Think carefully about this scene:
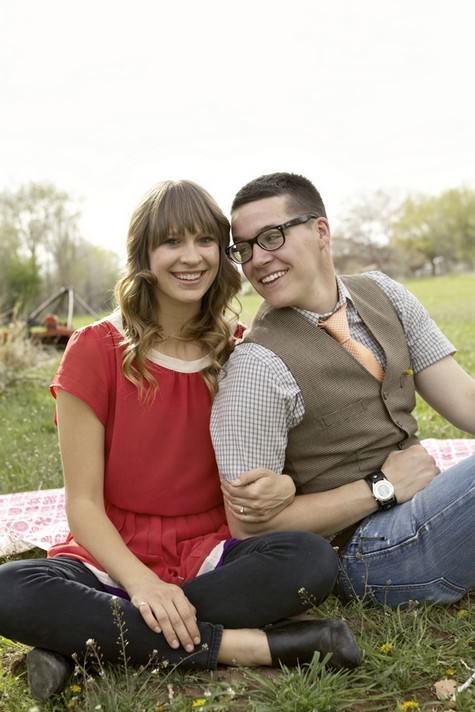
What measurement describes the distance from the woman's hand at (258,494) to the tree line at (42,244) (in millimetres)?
20404

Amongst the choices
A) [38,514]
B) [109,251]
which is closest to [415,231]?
[109,251]

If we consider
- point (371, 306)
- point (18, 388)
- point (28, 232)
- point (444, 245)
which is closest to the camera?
point (371, 306)

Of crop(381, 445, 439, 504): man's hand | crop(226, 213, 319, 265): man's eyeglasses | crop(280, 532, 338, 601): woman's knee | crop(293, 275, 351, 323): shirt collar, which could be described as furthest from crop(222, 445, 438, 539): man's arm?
crop(226, 213, 319, 265): man's eyeglasses

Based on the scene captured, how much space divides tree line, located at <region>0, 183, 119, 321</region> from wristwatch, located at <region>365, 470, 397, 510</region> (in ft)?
66.9

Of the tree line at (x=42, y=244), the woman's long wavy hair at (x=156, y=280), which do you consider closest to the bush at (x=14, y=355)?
the woman's long wavy hair at (x=156, y=280)

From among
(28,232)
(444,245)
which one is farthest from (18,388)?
(444,245)

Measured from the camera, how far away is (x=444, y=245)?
47.2m

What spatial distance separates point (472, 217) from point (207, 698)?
4792 cm

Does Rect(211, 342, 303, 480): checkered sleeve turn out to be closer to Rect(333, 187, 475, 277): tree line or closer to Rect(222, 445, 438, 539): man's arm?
Rect(222, 445, 438, 539): man's arm

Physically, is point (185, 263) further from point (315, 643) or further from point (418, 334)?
point (315, 643)

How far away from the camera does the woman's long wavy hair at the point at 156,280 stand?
109 inches

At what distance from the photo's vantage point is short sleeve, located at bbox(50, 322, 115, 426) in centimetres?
271

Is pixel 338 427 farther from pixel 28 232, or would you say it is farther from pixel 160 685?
pixel 28 232

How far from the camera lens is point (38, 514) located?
3.88m
